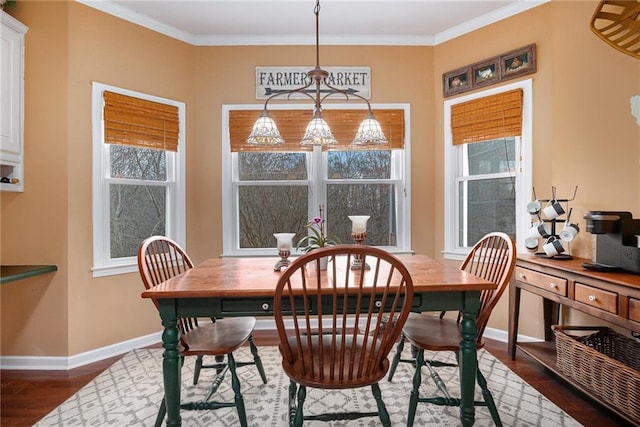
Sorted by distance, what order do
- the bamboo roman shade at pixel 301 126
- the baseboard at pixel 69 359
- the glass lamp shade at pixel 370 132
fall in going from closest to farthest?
the glass lamp shade at pixel 370 132
the baseboard at pixel 69 359
the bamboo roman shade at pixel 301 126

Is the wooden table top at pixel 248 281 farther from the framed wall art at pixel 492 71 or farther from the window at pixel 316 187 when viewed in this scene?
the framed wall art at pixel 492 71

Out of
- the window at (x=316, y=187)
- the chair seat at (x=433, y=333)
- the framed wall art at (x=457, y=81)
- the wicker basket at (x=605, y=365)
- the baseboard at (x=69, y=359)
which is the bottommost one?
the baseboard at (x=69, y=359)

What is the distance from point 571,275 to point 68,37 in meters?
3.71

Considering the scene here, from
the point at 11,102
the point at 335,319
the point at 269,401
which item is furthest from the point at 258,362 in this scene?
the point at 11,102

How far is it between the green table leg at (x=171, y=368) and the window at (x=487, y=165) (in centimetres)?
255

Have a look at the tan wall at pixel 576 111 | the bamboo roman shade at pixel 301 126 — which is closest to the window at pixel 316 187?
the bamboo roman shade at pixel 301 126

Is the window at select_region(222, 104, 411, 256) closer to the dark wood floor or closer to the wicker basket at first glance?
the dark wood floor

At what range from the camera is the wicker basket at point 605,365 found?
165 cm

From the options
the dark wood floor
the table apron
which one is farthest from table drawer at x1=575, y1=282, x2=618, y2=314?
the table apron

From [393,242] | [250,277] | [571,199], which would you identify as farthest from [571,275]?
[250,277]

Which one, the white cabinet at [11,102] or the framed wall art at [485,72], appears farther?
the framed wall art at [485,72]

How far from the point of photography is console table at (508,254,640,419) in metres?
1.66

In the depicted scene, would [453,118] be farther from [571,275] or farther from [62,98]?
[62,98]

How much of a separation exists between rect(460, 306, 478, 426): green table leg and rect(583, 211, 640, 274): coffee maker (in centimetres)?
96
